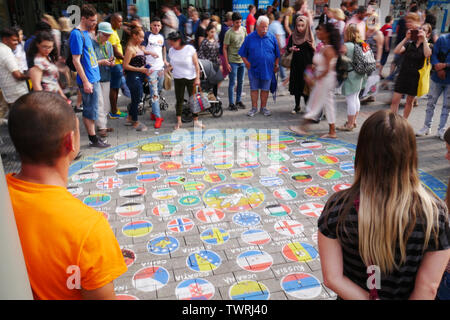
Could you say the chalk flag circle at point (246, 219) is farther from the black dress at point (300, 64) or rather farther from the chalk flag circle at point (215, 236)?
the black dress at point (300, 64)

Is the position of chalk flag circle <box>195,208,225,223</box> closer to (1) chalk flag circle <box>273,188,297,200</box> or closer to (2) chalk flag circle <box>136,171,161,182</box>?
(1) chalk flag circle <box>273,188,297,200</box>

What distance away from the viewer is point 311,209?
180 inches

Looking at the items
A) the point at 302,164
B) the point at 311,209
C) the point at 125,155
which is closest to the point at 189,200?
the point at 311,209

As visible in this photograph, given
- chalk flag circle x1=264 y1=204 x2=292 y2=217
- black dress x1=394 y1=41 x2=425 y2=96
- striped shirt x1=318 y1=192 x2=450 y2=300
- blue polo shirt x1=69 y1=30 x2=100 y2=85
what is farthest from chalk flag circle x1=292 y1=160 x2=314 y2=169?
striped shirt x1=318 y1=192 x2=450 y2=300

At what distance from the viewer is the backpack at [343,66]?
635 cm

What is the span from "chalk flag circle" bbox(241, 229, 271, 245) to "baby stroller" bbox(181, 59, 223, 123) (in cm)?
417

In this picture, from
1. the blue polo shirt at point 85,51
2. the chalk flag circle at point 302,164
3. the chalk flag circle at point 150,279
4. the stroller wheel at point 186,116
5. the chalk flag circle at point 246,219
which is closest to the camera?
the chalk flag circle at point 150,279

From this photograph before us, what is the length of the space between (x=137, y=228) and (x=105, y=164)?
6.66 ft

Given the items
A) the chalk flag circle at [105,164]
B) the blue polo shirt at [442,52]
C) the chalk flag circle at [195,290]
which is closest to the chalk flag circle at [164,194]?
the chalk flag circle at [105,164]

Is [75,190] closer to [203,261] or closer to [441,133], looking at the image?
[203,261]

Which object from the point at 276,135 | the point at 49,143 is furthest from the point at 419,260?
the point at 276,135

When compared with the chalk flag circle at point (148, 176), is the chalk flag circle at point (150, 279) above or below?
below

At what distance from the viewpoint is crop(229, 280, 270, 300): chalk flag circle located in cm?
318

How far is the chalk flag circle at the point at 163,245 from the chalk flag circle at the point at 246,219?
2.57 ft
